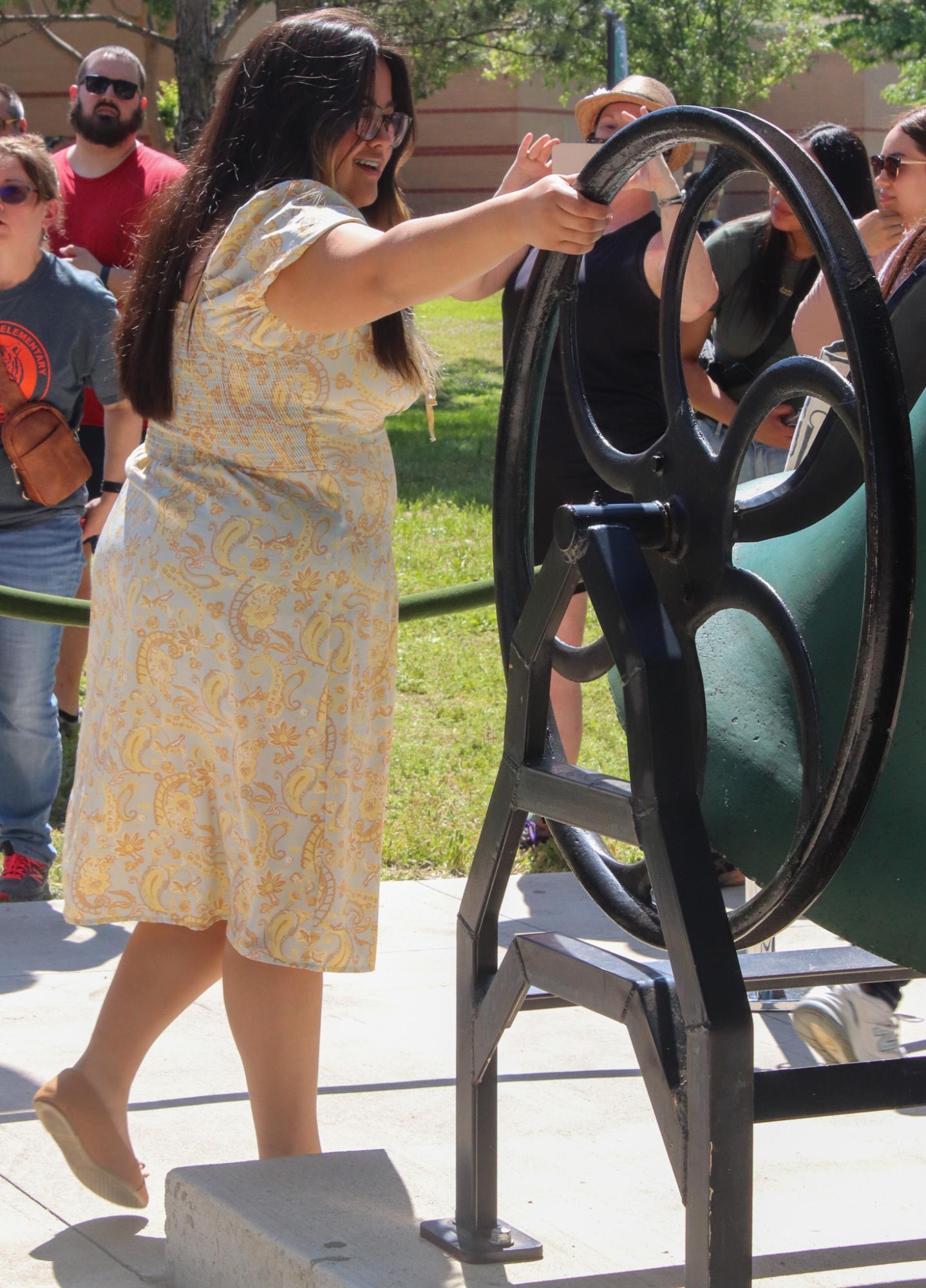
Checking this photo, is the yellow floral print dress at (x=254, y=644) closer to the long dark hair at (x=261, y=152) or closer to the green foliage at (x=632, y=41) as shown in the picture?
the long dark hair at (x=261, y=152)

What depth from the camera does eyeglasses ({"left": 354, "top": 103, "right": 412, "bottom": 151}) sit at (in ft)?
7.52

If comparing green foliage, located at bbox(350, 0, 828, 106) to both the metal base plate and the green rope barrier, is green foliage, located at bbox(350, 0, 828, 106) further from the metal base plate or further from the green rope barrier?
→ the metal base plate

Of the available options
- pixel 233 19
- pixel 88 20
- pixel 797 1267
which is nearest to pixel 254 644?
pixel 797 1267

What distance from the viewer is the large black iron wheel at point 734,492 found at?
1508 millimetres

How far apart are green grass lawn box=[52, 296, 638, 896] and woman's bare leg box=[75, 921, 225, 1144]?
96 cm

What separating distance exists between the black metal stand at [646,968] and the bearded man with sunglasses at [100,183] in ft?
11.7

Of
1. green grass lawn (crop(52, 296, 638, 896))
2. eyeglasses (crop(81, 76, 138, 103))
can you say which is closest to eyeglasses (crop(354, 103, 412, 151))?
green grass lawn (crop(52, 296, 638, 896))

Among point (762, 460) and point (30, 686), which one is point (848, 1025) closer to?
point (762, 460)

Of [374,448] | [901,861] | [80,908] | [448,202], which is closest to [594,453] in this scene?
[374,448]

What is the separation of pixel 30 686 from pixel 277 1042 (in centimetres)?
211

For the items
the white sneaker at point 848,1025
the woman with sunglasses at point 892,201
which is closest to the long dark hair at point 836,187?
the woman with sunglasses at point 892,201

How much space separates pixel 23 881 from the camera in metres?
4.17

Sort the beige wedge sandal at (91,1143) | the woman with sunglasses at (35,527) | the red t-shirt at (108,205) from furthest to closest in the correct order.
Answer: the red t-shirt at (108,205) < the woman with sunglasses at (35,527) < the beige wedge sandal at (91,1143)

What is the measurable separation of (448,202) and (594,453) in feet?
110
